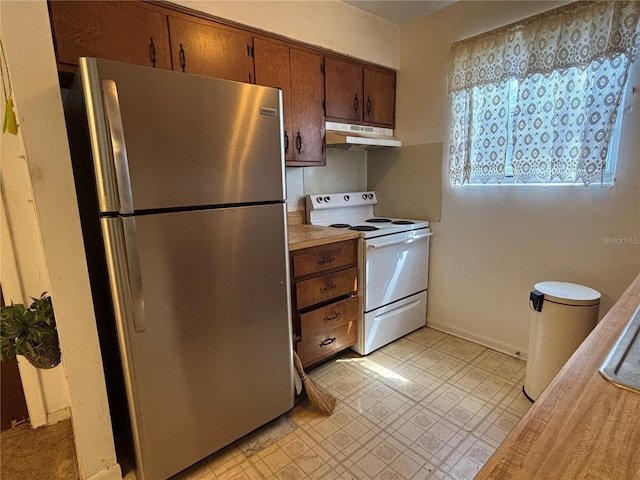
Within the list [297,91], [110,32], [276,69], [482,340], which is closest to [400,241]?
[482,340]

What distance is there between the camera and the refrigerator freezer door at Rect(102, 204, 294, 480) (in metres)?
1.21

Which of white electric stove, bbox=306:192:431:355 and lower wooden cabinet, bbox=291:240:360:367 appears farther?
white electric stove, bbox=306:192:431:355

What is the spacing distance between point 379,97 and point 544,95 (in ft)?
3.69

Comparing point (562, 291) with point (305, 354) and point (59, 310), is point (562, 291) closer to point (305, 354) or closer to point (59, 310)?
point (305, 354)

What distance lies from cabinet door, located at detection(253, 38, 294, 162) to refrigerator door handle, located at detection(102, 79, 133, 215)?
103 cm

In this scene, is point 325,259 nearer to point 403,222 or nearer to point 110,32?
point 403,222

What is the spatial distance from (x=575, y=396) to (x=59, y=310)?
1.53m

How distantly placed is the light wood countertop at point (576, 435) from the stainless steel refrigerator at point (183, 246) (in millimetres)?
1126

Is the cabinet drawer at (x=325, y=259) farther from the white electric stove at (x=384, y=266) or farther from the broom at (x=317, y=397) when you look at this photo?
the broom at (x=317, y=397)

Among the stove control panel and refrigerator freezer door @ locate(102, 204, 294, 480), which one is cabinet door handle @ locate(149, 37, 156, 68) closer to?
refrigerator freezer door @ locate(102, 204, 294, 480)

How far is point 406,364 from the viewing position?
7.27ft

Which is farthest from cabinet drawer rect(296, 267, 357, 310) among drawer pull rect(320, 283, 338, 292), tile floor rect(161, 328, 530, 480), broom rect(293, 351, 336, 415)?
tile floor rect(161, 328, 530, 480)

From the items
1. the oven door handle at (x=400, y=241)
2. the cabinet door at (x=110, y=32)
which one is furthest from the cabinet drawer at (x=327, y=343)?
the cabinet door at (x=110, y=32)

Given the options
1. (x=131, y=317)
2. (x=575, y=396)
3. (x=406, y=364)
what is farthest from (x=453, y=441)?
(x=131, y=317)
